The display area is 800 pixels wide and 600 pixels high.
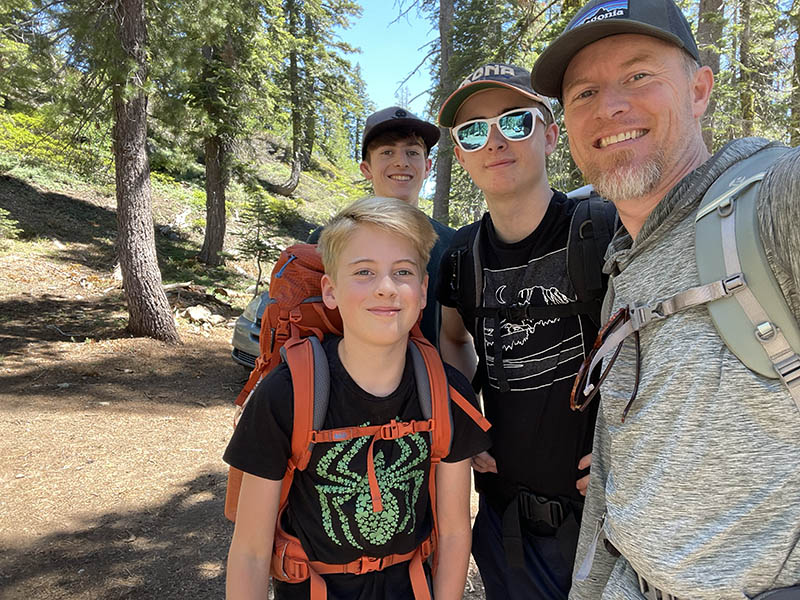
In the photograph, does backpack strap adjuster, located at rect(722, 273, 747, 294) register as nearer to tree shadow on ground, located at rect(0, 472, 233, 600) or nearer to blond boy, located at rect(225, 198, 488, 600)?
blond boy, located at rect(225, 198, 488, 600)

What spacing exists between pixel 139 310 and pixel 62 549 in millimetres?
5765

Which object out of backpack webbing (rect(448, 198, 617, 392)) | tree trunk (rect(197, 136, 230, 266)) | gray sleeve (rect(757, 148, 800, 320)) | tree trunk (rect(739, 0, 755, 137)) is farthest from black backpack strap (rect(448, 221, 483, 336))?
tree trunk (rect(197, 136, 230, 266))

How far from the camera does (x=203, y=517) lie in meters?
4.21

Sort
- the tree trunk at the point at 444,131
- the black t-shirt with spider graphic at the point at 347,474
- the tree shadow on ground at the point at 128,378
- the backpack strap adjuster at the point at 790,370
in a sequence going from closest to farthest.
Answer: the backpack strap adjuster at the point at 790,370
the black t-shirt with spider graphic at the point at 347,474
the tree shadow on ground at the point at 128,378
the tree trunk at the point at 444,131

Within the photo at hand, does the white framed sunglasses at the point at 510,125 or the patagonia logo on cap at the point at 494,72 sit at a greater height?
the patagonia logo on cap at the point at 494,72

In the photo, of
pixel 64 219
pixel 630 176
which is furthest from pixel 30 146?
pixel 630 176

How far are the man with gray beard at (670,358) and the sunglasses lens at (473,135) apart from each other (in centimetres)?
45

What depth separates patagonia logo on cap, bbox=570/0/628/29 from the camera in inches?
53.6

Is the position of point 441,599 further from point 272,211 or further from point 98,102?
point 272,211

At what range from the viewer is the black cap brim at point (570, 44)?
4.42 ft

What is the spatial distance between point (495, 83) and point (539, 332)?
1058 millimetres

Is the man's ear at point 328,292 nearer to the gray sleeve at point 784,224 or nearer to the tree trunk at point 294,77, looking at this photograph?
the gray sleeve at point 784,224

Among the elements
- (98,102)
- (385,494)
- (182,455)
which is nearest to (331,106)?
(98,102)

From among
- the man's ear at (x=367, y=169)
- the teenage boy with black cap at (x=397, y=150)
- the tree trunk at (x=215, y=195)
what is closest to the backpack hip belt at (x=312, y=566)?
the teenage boy with black cap at (x=397, y=150)
